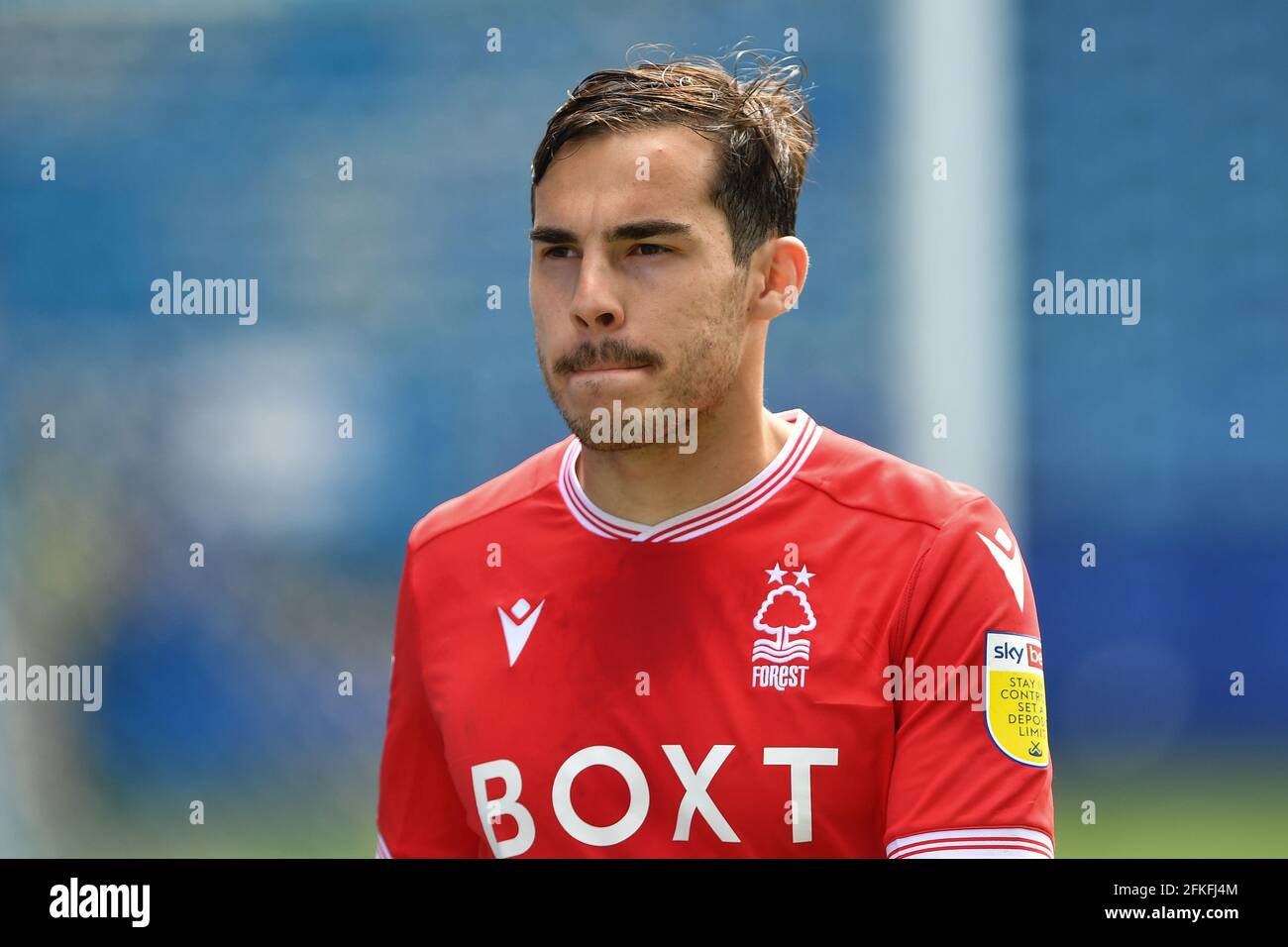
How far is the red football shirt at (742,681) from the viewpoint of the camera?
1.80m

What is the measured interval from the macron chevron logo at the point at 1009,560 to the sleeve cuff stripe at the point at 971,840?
1.02ft

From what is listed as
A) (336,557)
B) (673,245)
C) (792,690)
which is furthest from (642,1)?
(792,690)

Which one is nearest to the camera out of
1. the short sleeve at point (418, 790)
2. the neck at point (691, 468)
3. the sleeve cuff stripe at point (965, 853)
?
the sleeve cuff stripe at point (965, 853)

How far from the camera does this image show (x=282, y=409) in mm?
4477

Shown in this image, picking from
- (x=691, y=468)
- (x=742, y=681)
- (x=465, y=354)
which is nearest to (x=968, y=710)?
(x=742, y=681)

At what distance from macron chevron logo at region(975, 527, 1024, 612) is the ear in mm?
466

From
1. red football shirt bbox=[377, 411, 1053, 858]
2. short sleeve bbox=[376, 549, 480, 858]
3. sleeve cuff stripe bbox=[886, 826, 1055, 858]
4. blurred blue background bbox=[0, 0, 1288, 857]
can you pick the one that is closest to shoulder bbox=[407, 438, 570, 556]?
red football shirt bbox=[377, 411, 1053, 858]

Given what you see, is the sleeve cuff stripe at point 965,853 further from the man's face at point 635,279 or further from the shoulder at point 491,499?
the shoulder at point 491,499

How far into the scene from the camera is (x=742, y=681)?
1895 millimetres

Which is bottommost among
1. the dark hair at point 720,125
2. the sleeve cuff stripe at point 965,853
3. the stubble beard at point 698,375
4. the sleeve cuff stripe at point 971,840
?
the sleeve cuff stripe at point 965,853

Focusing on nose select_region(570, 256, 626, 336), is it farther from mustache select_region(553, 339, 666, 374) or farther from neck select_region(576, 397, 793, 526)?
neck select_region(576, 397, 793, 526)

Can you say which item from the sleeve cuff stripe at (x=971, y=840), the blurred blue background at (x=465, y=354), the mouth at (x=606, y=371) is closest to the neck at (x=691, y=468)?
the mouth at (x=606, y=371)

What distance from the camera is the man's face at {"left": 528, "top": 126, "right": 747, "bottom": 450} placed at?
74.7 inches

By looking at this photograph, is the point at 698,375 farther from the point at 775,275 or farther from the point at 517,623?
the point at 517,623
